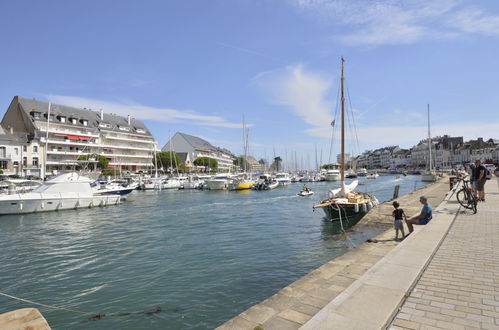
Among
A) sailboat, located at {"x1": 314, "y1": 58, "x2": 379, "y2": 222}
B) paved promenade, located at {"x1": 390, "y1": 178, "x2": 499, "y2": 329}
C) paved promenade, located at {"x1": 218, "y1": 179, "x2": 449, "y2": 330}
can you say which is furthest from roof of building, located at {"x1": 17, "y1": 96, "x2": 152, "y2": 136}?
paved promenade, located at {"x1": 390, "y1": 178, "x2": 499, "y2": 329}

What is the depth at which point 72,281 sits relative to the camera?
10820 mm

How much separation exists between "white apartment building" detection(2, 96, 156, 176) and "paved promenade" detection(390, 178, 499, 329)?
67429mm

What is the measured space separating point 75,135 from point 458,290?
90783mm

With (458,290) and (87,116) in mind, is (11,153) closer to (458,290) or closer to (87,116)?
(87,116)

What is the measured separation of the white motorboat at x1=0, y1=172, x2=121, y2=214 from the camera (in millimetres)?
29625

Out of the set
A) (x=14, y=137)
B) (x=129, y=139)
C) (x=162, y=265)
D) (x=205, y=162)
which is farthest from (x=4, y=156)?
(x=205, y=162)

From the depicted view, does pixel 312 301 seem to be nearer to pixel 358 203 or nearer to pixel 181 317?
pixel 181 317

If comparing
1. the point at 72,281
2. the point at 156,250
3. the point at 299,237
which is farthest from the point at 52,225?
the point at 299,237

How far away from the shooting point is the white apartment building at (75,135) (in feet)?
233

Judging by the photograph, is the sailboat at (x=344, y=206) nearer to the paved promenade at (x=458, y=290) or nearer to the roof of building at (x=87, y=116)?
the paved promenade at (x=458, y=290)

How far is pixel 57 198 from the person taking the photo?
3188cm

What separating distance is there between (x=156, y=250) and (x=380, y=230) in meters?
12.3

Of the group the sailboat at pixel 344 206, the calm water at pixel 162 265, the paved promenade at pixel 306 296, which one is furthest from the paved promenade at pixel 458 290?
the sailboat at pixel 344 206

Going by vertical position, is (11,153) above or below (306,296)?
Answer: above
